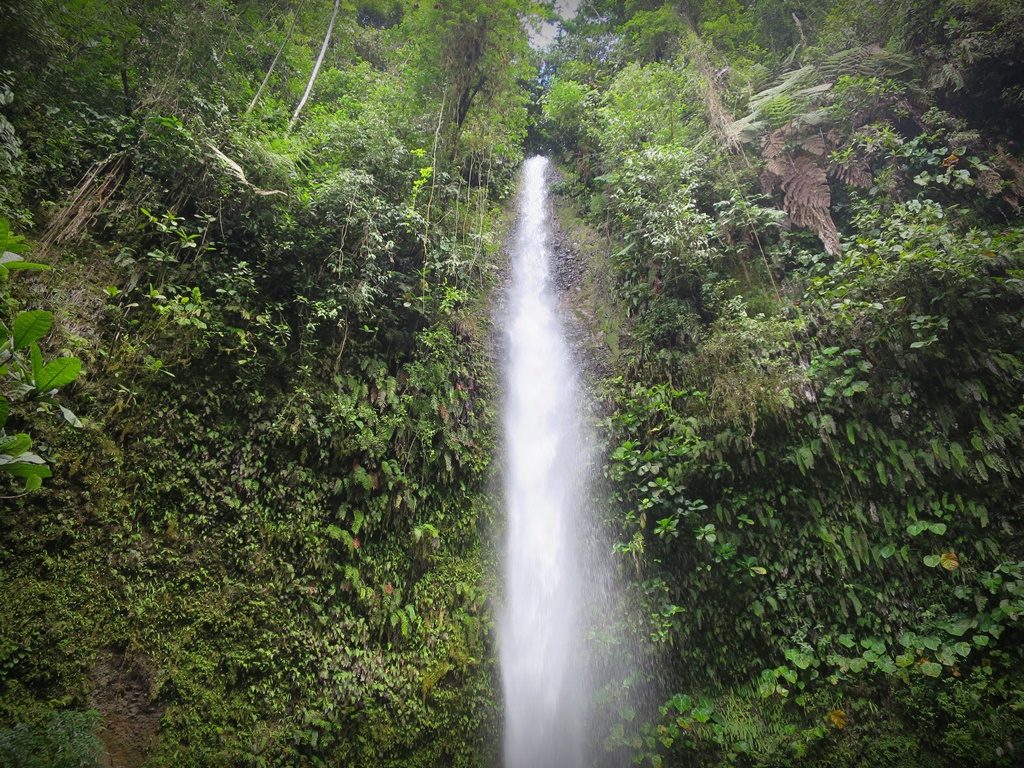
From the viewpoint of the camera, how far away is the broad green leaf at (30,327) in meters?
2.49

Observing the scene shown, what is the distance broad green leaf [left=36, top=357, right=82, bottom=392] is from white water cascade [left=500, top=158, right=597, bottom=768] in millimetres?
4805

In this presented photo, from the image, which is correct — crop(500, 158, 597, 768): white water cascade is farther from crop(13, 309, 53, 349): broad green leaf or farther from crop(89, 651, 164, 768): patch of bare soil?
crop(13, 309, 53, 349): broad green leaf

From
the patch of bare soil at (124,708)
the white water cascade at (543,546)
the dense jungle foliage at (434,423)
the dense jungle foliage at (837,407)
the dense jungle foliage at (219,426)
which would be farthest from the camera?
the white water cascade at (543,546)

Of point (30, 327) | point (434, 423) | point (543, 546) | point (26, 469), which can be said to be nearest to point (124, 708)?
point (26, 469)

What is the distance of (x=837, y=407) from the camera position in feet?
16.7

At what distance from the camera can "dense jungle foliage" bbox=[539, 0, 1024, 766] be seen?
169 inches

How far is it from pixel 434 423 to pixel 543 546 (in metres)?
2.38

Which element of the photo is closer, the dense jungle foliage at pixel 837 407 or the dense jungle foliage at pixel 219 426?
the dense jungle foliage at pixel 219 426

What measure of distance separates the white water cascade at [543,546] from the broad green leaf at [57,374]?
481cm

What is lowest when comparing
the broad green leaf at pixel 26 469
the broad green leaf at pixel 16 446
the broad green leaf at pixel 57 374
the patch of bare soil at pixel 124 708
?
the patch of bare soil at pixel 124 708

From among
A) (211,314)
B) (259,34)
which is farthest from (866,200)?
(259,34)

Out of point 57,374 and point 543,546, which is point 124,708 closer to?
point 57,374

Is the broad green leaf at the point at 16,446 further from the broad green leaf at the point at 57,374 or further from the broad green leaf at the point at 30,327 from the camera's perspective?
the broad green leaf at the point at 30,327

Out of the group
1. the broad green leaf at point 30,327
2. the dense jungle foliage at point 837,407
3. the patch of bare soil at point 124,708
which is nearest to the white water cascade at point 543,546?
the dense jungle foliage at point 837,407
